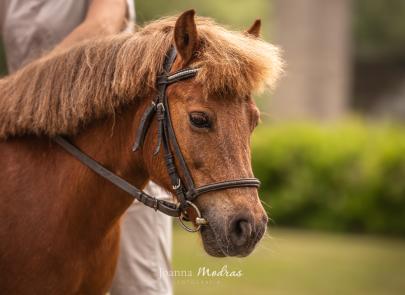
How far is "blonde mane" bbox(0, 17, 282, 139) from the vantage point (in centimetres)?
341

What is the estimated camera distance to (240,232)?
3.22 metres

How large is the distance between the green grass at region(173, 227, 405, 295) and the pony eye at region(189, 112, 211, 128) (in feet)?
17.0

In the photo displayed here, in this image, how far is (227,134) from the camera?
3.30 metres

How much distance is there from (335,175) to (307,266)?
250 cm

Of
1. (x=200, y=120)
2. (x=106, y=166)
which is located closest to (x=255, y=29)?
(x=200, y=120)

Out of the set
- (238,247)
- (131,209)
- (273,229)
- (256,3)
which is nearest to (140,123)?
(238,247)

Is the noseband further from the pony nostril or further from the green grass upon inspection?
the green grass

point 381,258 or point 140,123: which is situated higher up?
point 140,123

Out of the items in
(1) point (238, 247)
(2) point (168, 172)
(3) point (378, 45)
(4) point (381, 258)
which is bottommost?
(3) point (378, 45)

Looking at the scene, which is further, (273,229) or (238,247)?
(273,229)

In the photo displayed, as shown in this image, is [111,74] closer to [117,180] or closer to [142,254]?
[117,180]

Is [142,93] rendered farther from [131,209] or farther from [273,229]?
[273,229]

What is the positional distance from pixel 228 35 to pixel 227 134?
49 cm

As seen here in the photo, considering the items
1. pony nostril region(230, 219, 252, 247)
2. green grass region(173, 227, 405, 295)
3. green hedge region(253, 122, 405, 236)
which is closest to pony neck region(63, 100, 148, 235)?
pony nostril region(230, 219, 252, 247)
